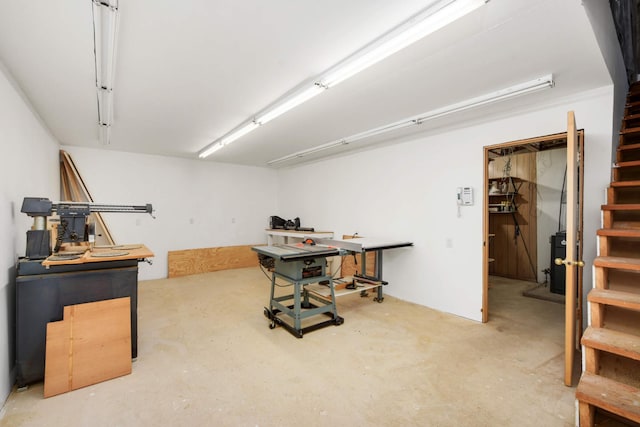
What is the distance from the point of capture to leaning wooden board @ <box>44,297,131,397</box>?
2.19 metres

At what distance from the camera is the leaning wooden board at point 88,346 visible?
219cm

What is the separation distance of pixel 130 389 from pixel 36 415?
54 centimetres

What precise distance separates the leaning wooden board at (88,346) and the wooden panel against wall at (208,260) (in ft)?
12.4

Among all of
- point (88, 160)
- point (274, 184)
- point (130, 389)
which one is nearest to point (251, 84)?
point (130, 389)

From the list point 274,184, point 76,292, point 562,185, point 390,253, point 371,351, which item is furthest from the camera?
point 274,184

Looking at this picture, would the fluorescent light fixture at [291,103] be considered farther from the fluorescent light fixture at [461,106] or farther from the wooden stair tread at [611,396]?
the wooden stair tread at [611,396]

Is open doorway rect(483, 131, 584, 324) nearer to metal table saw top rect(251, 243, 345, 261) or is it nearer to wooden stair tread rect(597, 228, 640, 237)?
wooden stair tread rect(597, 228, 640, 237)

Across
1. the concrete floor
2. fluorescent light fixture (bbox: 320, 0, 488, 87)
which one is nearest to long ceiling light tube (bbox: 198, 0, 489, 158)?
fluorescent light fixture (bbox: 320, 0, 488, 87)

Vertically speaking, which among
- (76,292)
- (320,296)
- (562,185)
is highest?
(562,185)

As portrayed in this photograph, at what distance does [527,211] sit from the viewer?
18.6ft

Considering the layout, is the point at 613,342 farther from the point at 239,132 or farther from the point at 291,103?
the point at 239,132

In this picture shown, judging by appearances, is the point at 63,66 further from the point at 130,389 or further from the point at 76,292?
the point at 130,389

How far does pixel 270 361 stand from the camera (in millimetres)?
2641

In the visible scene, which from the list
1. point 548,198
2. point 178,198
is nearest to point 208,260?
point 178,198
